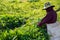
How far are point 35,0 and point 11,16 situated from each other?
297 centimetres

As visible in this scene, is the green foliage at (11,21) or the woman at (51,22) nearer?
the woman at (51,22)

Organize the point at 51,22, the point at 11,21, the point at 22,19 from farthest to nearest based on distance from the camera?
the point at 22,19, the point at 11,21, the point at 51,22

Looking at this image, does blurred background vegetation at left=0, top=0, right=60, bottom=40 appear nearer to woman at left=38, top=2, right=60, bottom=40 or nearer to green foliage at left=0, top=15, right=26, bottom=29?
green foliage at left=0, top=15, right=26, bottom=29

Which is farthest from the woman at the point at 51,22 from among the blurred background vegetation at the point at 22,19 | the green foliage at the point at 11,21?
the green foliage at the point at 11,21

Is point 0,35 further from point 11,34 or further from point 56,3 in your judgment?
point 56,3

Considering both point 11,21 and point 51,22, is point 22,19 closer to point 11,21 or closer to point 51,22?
point 11,21

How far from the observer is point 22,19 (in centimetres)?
1149

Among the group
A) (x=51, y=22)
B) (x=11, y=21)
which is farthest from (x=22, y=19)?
(x=51, y=22)

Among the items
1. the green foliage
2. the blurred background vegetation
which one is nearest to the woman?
the blurred background vegetation

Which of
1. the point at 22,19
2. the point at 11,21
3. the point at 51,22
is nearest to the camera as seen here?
the point at 51,22

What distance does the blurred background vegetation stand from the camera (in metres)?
9.57

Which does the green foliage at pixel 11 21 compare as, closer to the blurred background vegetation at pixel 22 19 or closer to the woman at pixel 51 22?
the blurred background vegetation at pixel 22 19

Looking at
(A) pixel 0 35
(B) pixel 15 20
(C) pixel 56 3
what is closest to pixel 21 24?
(B) pixel 15 20

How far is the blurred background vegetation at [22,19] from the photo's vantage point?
957 cm
